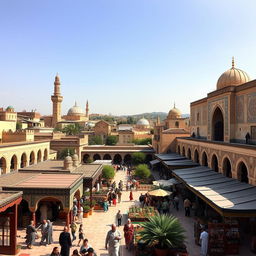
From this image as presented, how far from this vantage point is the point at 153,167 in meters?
36.6

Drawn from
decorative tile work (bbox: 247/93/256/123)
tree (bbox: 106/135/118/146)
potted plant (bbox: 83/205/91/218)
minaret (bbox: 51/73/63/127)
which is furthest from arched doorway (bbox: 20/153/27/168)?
minaret (bbox: 51/73/63/127)

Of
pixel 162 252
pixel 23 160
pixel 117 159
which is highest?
pixel 23 160

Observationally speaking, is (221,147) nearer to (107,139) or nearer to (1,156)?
(1,156)

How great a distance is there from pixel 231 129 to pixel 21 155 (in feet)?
65.5

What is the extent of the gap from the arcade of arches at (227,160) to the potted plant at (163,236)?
589cm

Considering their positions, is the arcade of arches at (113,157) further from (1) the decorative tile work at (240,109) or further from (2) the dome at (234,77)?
→ (1) the decorative tile work at (240,109)

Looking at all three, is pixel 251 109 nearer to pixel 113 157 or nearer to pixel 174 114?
pixel 174 114

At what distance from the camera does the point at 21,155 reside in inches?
1113

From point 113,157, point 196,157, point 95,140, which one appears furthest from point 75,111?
point 196,157

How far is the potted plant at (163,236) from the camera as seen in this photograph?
934 cm

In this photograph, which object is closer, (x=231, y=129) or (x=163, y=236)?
(x=163, y=236)

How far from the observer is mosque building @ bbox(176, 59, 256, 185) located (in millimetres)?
15258

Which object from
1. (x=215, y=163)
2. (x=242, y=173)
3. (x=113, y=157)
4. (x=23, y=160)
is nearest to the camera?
(x=242, y=173)

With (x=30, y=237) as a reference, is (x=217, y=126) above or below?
above
